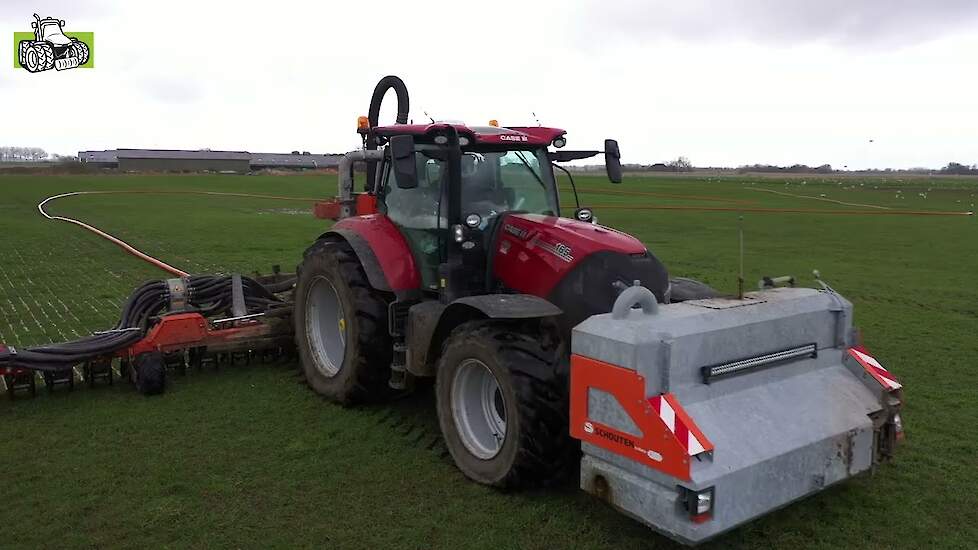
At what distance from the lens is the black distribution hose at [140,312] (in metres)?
6.60

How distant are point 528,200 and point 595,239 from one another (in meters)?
1.12

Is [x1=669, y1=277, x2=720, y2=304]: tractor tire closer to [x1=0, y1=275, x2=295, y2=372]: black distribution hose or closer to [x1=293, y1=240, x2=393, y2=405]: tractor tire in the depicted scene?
[x1=293, y1=240, x2=393, y2=405]: tractor tire

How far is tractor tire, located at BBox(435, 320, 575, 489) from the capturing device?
4.70m

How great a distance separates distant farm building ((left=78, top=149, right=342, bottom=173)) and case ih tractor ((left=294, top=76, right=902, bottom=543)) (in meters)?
81.4

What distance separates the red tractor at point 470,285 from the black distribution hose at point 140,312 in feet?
4.94

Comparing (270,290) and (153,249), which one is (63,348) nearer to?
(270,290)

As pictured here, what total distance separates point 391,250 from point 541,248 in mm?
1564

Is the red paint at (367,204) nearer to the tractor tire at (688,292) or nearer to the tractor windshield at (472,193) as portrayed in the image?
the tractor windshield at (472,193)

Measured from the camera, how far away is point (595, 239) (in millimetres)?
5422

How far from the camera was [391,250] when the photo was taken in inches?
255

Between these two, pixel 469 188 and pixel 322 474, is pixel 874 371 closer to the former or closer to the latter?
pixel 469 188

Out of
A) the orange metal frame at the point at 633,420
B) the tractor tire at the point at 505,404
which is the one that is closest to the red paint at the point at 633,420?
the orange metal frame at the point at 633,420

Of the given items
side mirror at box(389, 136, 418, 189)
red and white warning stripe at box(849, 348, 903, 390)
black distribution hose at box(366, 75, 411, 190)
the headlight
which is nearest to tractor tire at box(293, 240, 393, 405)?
side mirror at box(389, 136, 418, 189)

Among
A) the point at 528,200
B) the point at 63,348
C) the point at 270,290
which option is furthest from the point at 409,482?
the point at 270,290
